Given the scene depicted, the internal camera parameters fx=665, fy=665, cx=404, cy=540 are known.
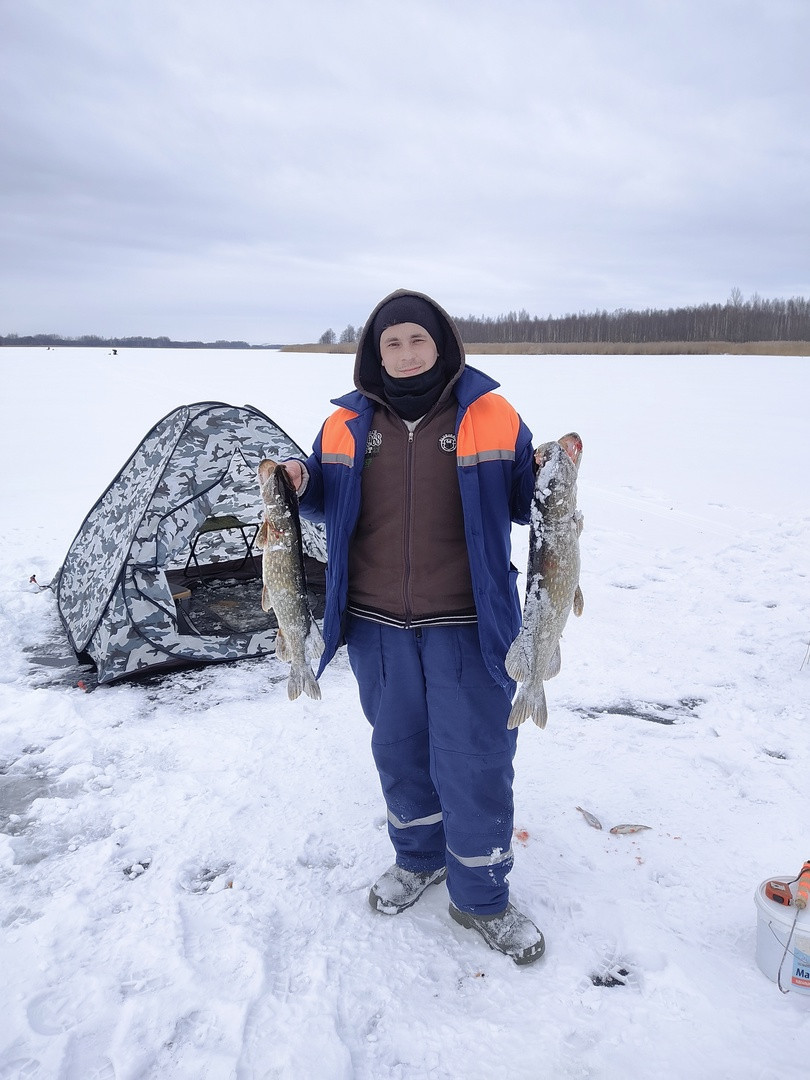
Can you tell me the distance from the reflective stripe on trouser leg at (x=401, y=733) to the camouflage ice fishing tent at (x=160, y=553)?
254 centimetres

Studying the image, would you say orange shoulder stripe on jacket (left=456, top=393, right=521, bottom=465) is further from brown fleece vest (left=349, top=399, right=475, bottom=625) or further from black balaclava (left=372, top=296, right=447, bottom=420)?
black balaclava (left=372, top=296, right=447, bottom=420)

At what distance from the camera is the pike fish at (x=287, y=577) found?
96.1 inches

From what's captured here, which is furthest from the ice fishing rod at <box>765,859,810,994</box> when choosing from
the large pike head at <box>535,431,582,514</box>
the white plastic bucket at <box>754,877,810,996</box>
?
the large pike head at <box>535,431,582,514</box>

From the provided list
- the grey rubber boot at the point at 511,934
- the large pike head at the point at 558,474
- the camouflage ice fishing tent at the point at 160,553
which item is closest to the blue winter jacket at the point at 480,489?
the large pike head at the point at 558,474

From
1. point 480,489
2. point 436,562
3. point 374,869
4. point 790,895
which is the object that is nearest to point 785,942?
point 790,895

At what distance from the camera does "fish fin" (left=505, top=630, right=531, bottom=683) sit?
7.57 feet

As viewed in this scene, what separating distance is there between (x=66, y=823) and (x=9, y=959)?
32.1 inches

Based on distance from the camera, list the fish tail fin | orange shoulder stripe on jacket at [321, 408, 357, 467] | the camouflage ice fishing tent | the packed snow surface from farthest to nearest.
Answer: the camouflage ice fishing tent → the fish tail fin → orange shoulder stripe on jacket at [321, 408, 357, 467] → the packed snow surface

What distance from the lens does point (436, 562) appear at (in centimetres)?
244

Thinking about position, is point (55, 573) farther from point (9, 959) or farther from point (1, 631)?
point (9, 959)

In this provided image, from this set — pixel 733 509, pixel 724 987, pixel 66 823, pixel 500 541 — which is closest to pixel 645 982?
pixel 724 987

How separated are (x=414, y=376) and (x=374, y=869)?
2.23m

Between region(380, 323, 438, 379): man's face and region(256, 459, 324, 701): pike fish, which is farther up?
region(380, 323, 438, 379): man's face

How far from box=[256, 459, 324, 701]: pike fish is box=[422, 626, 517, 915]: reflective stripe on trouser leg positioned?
20.7 inches
